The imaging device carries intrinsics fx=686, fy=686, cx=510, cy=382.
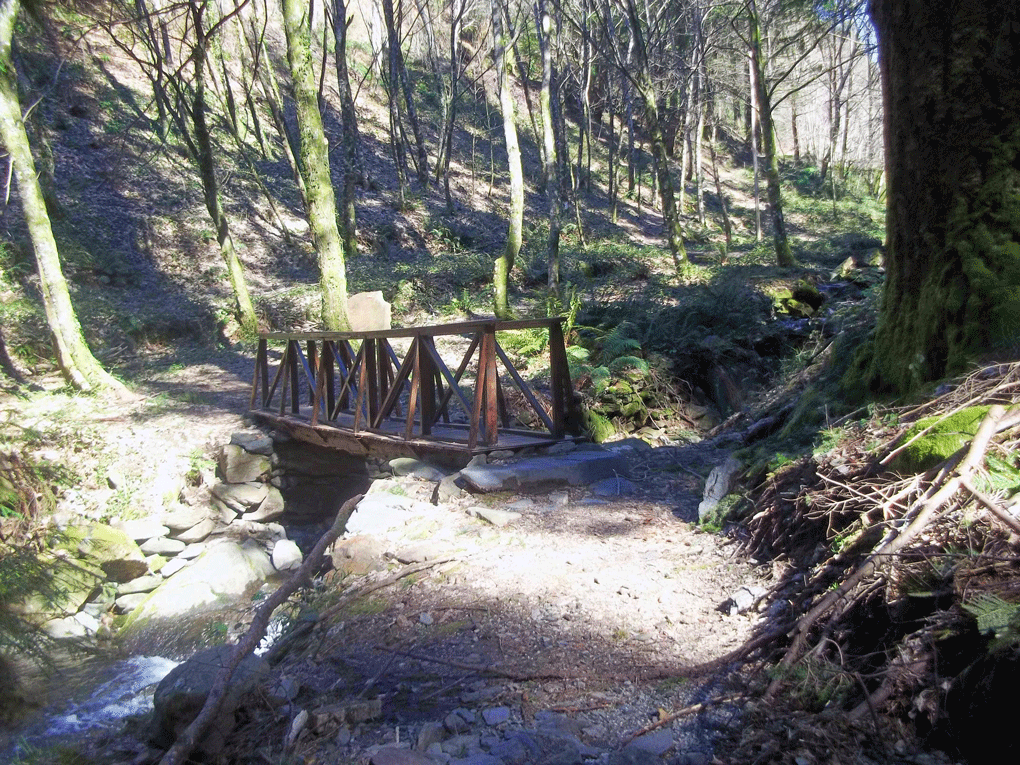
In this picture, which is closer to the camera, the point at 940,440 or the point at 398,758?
the point at 398,758

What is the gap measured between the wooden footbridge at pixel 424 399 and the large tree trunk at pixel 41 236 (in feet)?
9.27

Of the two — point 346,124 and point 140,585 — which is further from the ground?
point 346,124

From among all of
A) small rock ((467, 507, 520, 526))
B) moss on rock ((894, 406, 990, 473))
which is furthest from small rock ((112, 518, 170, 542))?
moss on rock ((894, 406, 990, 473))

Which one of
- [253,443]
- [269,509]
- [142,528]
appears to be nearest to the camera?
[142,528]

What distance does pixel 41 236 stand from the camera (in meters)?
10.3

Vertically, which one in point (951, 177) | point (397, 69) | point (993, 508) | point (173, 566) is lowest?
point (173, 566)

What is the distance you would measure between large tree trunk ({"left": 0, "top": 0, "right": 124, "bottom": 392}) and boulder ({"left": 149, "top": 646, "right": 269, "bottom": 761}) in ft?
29.8

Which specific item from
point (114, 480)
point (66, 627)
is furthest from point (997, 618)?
point (114, 480)

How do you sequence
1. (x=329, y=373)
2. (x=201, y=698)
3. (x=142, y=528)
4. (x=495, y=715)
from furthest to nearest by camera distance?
(x=329, y=373) → (x=142, y=528) → (x=201, y=698) → (x=495, y=715)

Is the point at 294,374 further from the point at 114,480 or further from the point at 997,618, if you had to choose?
the point at 997,618

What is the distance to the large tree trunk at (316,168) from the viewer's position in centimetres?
1029

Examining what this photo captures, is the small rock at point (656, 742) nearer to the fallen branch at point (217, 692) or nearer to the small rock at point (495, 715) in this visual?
the small rock at point (495, 715)

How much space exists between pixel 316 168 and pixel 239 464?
458 cm

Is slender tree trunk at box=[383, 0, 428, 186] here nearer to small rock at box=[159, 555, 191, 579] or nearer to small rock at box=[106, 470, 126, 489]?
small rock at box=[106, 470, 126, 489]
